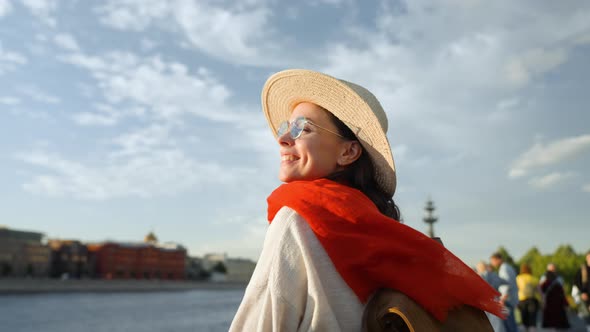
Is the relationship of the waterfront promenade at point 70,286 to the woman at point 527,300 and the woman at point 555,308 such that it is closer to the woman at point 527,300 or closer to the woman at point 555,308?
the woman at point 527,300

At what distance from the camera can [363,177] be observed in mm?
1761

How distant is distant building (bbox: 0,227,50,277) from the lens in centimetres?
8338

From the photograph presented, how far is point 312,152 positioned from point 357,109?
188 millimetres

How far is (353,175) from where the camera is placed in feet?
5.81

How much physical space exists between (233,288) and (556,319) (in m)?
Result: 103

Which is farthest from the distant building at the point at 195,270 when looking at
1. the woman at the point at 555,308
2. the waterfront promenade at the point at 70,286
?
the woman at the point at 555,308

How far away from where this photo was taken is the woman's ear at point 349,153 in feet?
5.64

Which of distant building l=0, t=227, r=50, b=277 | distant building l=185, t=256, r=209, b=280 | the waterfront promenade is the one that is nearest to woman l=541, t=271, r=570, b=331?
the waterfront promenade

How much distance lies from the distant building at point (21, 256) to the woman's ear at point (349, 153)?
292 feet

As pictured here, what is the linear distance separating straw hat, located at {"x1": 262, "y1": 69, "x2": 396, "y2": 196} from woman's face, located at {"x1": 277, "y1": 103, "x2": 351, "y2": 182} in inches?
2.0

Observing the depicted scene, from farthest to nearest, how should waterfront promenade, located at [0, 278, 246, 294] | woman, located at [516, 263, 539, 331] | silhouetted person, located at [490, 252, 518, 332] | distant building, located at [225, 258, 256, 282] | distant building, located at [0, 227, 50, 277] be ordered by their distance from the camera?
distant building, located at [225, 258, 256, 282], distant building, located at [0, 227, 50, 277], waterfront promenade, located at [0, 278, 246, 294], woman, located at [516, 263, 539, 331], silhouetted person, located at [490, 252, 518, 332]

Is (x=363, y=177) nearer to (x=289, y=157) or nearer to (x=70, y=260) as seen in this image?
(x=289, y=157)

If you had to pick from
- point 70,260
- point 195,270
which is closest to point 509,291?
point 70,260

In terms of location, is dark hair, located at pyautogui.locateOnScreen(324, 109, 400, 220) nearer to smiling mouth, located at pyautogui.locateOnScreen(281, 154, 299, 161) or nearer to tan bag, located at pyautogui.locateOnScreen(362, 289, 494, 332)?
smiling mouth, located at pyautogui.locateOnScreen(281, 154, 299, 161)
